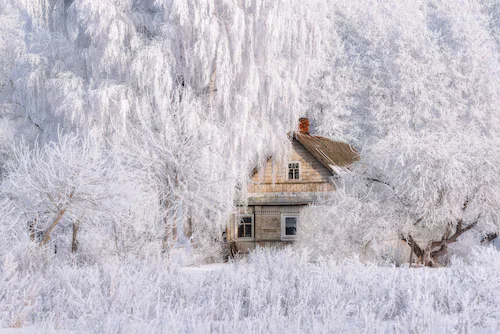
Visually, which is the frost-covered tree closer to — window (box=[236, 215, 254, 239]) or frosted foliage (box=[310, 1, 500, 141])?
frosted foliage (box=[310, 1, 500, 141])

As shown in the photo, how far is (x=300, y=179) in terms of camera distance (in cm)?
2572

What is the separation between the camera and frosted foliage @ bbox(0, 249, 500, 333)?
22.5 ft

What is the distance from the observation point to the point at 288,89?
20.1m

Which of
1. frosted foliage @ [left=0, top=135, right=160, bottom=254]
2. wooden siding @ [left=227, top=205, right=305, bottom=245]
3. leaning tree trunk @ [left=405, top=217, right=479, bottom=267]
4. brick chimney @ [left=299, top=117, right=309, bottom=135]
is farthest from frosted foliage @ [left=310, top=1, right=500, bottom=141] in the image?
frosted foliage @ [left=0, top=135, right=160, bottom=254]

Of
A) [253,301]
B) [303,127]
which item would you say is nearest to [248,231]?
[303,127]

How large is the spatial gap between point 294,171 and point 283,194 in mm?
1005

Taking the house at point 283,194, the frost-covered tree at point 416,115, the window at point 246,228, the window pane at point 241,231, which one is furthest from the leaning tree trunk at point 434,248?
the window pane at point 241,231

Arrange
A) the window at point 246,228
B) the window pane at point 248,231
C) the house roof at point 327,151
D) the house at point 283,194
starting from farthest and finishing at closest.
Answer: the window pane at point 248,231 < the window at point 246,228 < the house at point 283,194 < the house roof at point 327,151

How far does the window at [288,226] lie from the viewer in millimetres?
25984

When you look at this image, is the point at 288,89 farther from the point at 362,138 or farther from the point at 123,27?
the point at 362,138

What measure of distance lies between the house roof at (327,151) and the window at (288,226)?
2.61 metres

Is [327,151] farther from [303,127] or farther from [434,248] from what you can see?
[434,248]

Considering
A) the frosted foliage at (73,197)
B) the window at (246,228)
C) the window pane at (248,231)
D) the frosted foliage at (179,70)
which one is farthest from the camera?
the window pane at (248,231)

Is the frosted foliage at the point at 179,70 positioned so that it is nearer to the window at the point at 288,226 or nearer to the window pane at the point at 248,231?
the window at the point at 288,226
